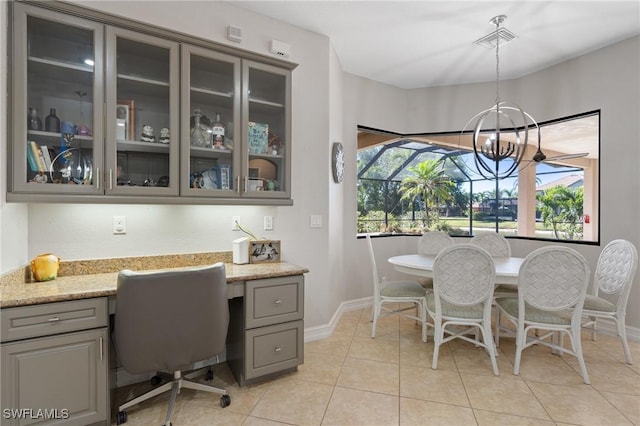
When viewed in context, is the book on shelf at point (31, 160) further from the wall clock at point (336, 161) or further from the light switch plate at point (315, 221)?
the wall clock at point (336, 161)

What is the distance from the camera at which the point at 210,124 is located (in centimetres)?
244

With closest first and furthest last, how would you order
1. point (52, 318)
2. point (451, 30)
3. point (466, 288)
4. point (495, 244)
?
point (52, 318) < point (466, 288) < point (451, 30) < point (495, 244)

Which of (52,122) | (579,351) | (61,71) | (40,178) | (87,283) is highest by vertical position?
(61,71)

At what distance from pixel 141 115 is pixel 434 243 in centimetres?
320

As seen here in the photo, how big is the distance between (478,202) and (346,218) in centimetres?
203

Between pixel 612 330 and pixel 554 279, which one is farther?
pixel 612 330

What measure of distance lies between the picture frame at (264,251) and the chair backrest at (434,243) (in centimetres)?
187

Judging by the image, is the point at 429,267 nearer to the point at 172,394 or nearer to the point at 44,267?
the point at 172,394

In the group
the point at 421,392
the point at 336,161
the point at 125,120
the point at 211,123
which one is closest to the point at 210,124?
the point at 211,123

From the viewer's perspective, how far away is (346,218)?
407 cm

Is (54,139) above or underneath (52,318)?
above

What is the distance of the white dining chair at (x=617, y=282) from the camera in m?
2.64

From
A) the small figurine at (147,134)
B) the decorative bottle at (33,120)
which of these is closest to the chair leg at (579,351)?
the small figurine at (147,134)

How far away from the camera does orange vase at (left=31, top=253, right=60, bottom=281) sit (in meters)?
1.93
